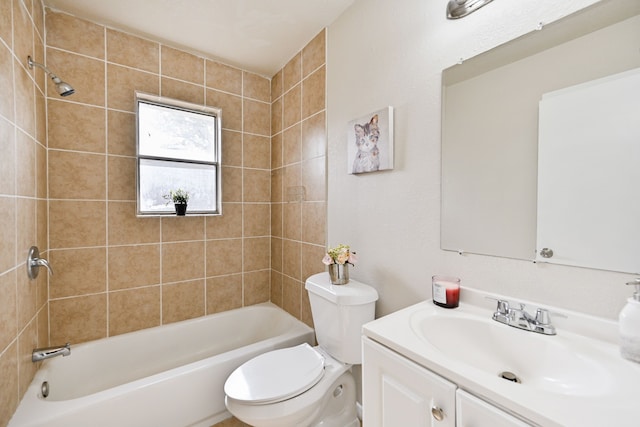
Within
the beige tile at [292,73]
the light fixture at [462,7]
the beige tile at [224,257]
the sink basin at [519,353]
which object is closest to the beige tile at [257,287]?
the beige tile at [224,257]

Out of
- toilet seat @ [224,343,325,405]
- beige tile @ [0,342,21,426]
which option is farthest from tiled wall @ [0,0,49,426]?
toilet seat @ [224,343,325,405]

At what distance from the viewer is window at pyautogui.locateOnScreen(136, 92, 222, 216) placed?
6.18 ft

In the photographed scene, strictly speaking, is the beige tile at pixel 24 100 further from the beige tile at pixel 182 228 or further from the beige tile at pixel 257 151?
the beige tile at pixel 257 151

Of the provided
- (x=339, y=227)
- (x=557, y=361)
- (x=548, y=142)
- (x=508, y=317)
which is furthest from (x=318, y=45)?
(x=557, y=361)

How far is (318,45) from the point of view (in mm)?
1886

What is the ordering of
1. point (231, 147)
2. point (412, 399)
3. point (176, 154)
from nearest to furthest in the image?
point (412, 399) < point (176, 154) < point (231, 147)

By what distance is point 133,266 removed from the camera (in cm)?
191

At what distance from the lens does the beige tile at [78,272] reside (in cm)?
168

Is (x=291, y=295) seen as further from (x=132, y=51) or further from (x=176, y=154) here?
(x=132, y=51)

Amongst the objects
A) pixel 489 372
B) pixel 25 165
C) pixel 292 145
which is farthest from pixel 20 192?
pixel 489 372

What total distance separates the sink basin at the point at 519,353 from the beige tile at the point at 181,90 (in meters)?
2.19

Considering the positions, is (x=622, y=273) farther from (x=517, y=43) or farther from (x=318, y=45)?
(x=318, y=45)

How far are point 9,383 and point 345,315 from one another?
1.45 metres

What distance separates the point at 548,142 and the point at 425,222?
1.69 feet
